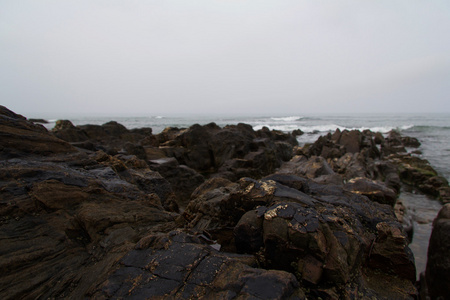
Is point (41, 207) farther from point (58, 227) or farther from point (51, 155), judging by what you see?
point (51, 155)

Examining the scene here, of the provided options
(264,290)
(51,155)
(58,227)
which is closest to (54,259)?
(58,227)

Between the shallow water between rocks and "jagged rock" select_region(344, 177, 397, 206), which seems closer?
the shallow water between rocks

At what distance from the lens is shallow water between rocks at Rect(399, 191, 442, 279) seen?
6.29 m

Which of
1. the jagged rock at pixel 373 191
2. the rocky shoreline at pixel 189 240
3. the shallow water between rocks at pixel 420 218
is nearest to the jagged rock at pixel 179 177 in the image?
the rocky shoreline at pixel 189 240

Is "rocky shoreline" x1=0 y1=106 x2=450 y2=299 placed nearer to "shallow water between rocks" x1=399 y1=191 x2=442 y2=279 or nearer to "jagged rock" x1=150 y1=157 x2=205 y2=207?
"shallow water between rocks" x1=399 y1=191 x2=442 y2=279

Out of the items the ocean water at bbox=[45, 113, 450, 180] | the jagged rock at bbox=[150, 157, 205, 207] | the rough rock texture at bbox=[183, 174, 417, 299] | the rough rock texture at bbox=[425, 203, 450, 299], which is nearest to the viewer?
the rough rock texture at bbox=[183, 174, 417, 299]

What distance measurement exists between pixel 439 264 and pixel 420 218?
492cm

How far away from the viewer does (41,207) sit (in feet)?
12.4

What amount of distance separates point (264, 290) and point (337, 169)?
15.5 m

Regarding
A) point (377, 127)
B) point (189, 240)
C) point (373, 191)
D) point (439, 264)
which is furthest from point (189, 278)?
point (377, 127)

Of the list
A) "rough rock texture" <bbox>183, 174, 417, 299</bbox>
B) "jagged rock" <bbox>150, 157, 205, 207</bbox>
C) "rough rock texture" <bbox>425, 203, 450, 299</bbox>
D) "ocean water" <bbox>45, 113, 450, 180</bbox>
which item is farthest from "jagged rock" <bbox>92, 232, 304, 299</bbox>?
"ocean water" <bbox>45, 113, 450, 180</bbox>

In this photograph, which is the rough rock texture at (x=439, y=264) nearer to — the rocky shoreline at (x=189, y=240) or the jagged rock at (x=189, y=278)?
the rocky shoreline at (x=189, y=240)

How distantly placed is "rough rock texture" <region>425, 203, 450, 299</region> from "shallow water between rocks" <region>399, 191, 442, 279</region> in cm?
59

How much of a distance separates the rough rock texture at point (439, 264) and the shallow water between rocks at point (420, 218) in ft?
1.93
